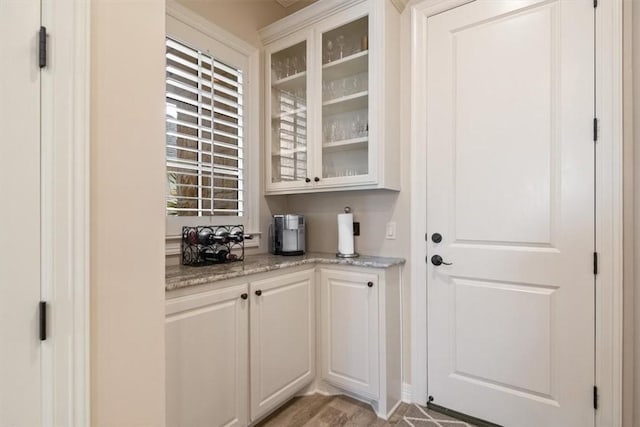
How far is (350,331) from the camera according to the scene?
198 cm

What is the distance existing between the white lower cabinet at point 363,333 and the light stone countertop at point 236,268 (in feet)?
0.17

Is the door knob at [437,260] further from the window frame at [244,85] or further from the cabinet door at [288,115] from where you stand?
the window frame at [244,85]

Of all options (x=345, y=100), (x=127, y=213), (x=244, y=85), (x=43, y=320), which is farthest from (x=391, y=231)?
(x=43, y=320)

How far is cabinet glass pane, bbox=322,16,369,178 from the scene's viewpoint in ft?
6.76

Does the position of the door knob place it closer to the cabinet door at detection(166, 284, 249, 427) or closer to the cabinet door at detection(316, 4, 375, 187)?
the cabinet door at detection(316, 4, 375, 187)

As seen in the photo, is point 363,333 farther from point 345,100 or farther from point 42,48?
point 42,48

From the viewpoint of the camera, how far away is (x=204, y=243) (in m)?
1.79

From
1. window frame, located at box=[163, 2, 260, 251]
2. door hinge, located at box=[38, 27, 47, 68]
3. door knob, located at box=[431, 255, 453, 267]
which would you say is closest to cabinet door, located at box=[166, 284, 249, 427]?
window frame, located at box=[163, 2, 260, 251]

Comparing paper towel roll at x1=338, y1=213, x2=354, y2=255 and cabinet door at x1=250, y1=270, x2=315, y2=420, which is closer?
cabinet door at x1=250, y1=270, x2=315, y2=420

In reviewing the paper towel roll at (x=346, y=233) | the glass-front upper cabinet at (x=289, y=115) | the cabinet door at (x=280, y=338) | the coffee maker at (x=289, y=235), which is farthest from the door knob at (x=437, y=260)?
the glass-front upper cabinet at (x=289, y=115)

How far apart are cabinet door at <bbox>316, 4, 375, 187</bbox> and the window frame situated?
1.71 feet
